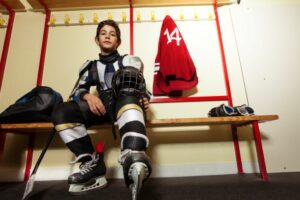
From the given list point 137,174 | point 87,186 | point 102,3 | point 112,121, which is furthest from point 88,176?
point 102,3

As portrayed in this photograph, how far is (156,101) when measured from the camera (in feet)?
4.64

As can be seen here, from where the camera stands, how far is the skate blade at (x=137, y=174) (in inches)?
22.7

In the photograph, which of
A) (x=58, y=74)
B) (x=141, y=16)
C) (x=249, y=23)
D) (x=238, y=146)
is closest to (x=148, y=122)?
(x=238, y=146)

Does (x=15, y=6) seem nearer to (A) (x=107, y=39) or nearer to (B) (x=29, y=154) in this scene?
(A) (x=107, y=39)

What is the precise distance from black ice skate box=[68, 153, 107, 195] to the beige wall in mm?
437

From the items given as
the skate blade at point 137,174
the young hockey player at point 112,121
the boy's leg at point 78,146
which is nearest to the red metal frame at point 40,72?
the young hockey player at point 112,121

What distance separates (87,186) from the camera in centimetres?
85

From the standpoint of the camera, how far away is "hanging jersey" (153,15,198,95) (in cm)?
133

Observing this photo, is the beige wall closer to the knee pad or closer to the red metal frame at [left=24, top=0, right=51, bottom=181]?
the red metal frame at [left=24, top=0, right=51, bottom=181]

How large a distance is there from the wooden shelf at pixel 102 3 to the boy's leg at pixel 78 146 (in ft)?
3.40

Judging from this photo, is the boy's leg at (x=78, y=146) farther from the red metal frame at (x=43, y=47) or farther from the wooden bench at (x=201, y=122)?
the red metal frame at (x=43, y=47)

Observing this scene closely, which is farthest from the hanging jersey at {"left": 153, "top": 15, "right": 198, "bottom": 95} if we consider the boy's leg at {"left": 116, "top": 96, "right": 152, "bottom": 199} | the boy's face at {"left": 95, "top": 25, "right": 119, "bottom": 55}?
the boy's leg at {"left": 116, "top": 96, "right": 152, "bottom": 199}

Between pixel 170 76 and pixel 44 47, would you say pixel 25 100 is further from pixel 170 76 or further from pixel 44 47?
pixel 170 76

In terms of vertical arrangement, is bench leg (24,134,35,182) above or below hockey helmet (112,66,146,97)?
below
